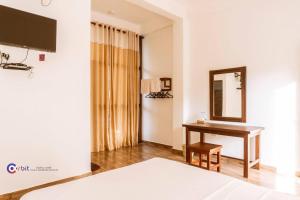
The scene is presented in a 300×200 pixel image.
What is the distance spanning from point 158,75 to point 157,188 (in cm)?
354

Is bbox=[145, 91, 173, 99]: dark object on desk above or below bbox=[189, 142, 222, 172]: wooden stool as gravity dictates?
above

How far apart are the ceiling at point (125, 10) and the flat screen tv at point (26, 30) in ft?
5.24

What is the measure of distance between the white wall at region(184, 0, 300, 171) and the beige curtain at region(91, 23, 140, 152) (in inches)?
62.1

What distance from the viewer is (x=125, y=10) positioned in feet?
13.0

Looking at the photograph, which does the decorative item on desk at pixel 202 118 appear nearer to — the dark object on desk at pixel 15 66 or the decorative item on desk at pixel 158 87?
the decorative item on desk at pixel 158 87

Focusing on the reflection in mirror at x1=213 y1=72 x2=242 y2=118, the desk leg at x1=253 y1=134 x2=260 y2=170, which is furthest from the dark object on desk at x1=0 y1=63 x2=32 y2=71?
the desk leg at x1=253 y1=134 x2=260 y2=170

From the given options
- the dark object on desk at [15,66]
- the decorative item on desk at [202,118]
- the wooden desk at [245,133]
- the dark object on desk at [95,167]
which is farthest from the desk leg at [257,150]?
the dark object on desk at [15,66]

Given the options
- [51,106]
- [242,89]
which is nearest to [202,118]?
[242,89]

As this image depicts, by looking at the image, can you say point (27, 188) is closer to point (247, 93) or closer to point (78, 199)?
point (78, 199)

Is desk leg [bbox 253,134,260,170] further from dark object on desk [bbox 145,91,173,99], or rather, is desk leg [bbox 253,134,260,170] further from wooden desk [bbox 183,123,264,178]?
dark object on desk [bbox 145,91,173,99]

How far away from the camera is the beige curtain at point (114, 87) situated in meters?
4.01

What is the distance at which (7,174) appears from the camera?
215cm

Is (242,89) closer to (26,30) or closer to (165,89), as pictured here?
(165,89)

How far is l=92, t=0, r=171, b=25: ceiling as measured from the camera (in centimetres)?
367
